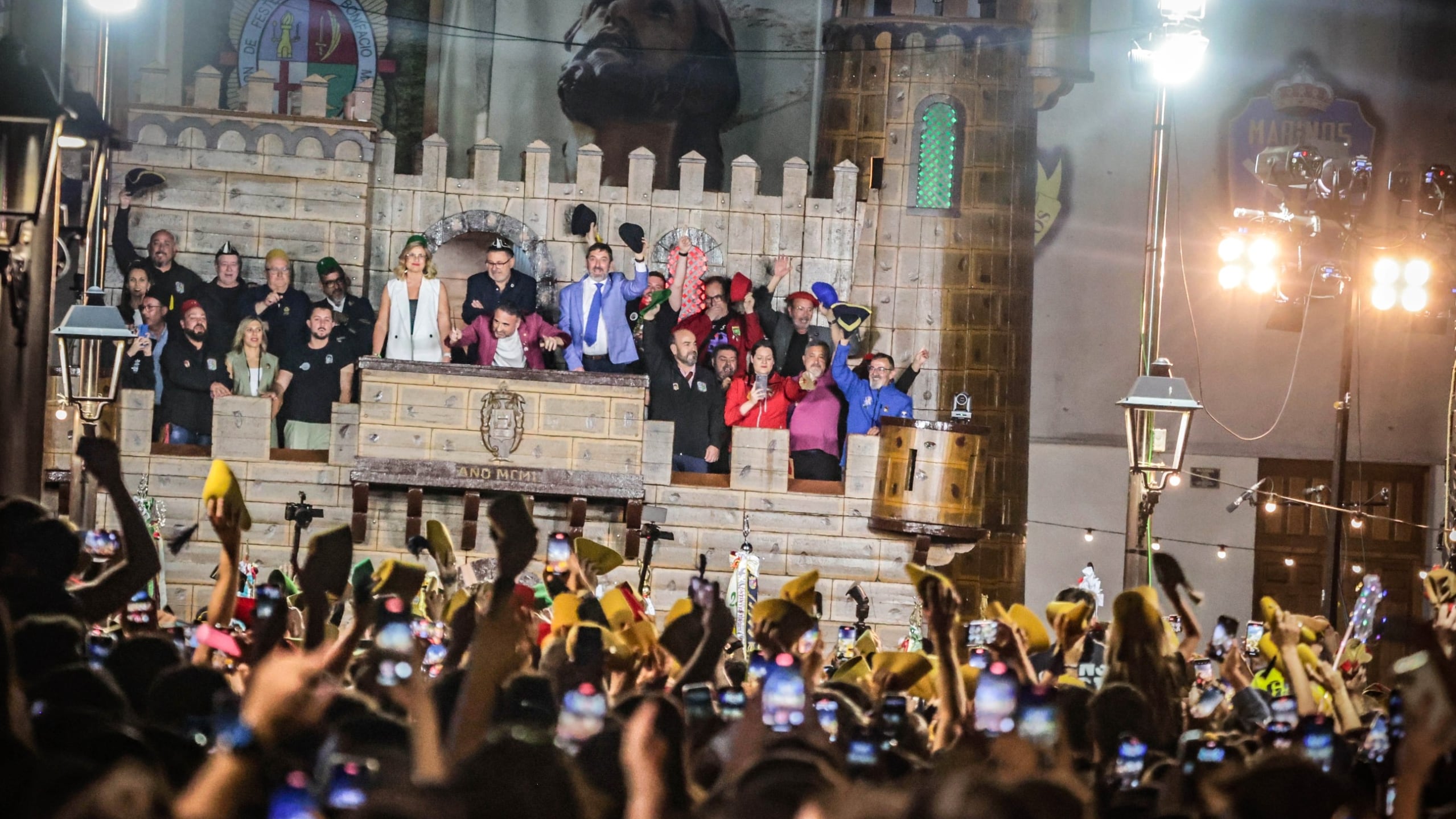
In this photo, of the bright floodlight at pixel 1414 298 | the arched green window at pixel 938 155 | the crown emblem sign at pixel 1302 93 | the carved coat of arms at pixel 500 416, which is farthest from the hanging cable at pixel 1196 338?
the carved coat of arms at pixel 500 416

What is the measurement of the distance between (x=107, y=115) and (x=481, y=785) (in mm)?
10599

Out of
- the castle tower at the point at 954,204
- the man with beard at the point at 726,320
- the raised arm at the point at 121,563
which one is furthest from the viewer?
the castle tower at the point at 954,204

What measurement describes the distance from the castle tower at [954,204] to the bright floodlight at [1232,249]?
3.46 meters

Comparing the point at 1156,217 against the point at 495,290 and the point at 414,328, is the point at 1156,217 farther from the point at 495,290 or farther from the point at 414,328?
the point at 414,328

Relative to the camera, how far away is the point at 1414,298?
16516mm

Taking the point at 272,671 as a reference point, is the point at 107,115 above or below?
above

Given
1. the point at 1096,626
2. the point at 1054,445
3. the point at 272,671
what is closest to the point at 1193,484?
the point at 1054,445

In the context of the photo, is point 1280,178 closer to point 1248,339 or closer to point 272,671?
point 1248,339

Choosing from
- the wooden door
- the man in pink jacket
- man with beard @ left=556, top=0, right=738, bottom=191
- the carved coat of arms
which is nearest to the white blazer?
the man in pink jacket

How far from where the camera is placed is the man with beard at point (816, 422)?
66.0 feet

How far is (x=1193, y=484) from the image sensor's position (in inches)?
1009

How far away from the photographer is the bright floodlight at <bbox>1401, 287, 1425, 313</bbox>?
1638cm

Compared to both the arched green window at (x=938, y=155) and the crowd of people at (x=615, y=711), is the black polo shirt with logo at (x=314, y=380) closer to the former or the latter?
the arched green window at (x=938, y=155)

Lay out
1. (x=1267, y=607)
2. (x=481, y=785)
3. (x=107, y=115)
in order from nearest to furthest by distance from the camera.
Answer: (x=481, y=785) < (x=1267, y=607) < (x=107, y=115)
